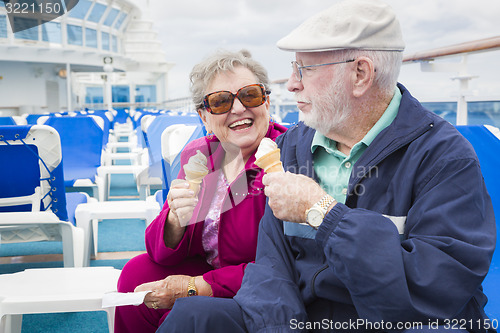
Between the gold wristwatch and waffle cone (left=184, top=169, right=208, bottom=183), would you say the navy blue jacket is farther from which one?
waffle cone (left=184, top=169, right=208, bottom=183)

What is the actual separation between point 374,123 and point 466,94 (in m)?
1.43

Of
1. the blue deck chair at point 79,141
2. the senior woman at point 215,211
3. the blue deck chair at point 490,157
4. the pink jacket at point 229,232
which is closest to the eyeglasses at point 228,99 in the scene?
the senior woman at point 215,211

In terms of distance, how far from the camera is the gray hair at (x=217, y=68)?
5.67 feet

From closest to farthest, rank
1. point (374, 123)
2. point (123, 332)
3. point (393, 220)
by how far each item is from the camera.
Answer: point (393, 220) < point (374, 123) < point (123, 332)

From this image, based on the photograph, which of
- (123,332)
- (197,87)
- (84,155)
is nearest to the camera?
(123,332)

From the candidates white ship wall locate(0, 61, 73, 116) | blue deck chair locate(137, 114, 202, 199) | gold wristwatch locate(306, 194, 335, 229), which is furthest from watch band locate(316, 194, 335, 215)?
white ship wall locate(0, 61, 73, 116)

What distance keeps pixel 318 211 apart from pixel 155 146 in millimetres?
2885

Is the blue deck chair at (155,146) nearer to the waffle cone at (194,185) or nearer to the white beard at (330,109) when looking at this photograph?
the waffle cone at (194,185)

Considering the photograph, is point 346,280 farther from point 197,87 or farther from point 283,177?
point 197,87

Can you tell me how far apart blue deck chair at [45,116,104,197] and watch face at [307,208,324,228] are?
3880mm

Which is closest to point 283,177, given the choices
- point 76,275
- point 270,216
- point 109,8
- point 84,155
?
point 270,216

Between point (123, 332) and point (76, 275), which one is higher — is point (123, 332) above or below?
below

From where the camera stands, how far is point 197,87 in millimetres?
1789

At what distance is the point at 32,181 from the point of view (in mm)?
2400
